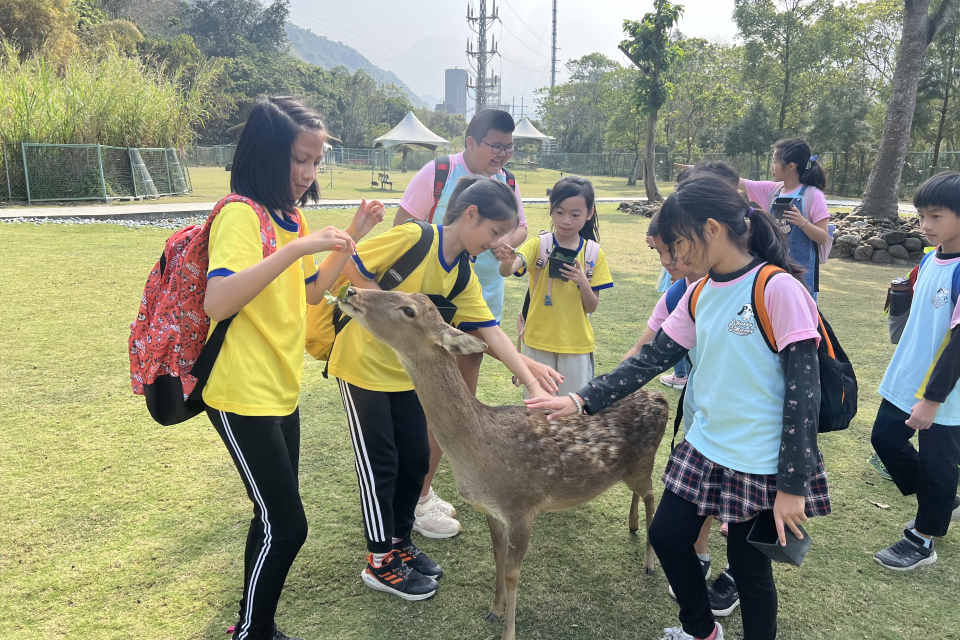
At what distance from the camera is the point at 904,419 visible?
3.50 metres

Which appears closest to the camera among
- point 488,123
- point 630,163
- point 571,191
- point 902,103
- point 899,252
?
point 571,191

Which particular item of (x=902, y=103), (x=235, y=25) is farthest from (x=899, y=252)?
(x=235, y=25)

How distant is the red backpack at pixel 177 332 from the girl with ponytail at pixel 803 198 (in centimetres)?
464

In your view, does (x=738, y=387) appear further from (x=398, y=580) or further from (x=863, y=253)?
(x=863, y=253)

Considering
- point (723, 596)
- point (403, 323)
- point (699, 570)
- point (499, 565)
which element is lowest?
point (723, 596)

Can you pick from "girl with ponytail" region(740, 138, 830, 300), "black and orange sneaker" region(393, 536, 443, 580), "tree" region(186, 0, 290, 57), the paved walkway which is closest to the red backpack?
"black and orange sneaker" region(393, 536, 443, 580)

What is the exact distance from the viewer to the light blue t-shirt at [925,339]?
3305mm

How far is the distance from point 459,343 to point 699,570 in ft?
4.51

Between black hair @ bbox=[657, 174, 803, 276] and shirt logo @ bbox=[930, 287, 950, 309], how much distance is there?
158 cm

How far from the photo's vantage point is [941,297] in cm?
334

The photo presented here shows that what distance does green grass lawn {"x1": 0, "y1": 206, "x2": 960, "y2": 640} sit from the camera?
115 inches

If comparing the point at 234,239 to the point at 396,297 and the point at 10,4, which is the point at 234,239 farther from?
the point at 10,4

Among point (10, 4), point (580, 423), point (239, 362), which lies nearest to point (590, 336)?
point (580, 423)

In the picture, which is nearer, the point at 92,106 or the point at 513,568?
the point at 513,568
